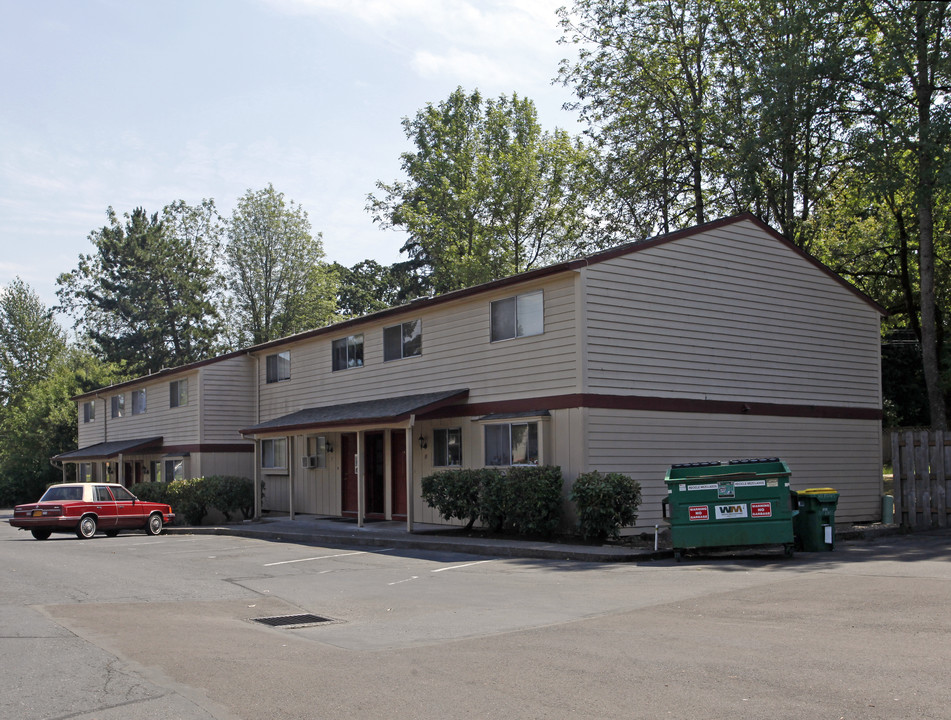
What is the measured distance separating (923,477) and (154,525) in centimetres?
1927

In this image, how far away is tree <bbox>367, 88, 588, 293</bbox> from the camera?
46.5m

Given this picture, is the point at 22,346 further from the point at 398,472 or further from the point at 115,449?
the point at 398,472

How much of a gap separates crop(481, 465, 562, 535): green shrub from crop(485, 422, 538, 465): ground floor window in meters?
0.84

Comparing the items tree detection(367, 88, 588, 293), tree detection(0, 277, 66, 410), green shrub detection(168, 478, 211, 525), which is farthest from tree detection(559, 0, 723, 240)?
tree detection(0, 277, 66, 410)

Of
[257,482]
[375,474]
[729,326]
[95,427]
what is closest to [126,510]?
[257,482]

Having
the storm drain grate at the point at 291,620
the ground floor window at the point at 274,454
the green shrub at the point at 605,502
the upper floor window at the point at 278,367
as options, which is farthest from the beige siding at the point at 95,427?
the storm drain grate at the point at 291,620

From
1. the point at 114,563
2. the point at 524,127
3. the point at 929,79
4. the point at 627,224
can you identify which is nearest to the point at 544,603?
the point at 114,563

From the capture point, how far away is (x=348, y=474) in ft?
86.9

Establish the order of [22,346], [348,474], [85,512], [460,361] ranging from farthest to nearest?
[22,346] → [348,474] → [85,512] → [460,361]

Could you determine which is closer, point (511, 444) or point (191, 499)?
point (511, 444)

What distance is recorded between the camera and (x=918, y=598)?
10398 mm

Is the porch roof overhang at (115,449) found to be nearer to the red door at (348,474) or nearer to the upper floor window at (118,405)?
the upper floor window at (118,405)

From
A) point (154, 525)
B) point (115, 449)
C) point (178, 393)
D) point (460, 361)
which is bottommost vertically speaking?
point (154, 525)

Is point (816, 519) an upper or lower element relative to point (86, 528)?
upper
